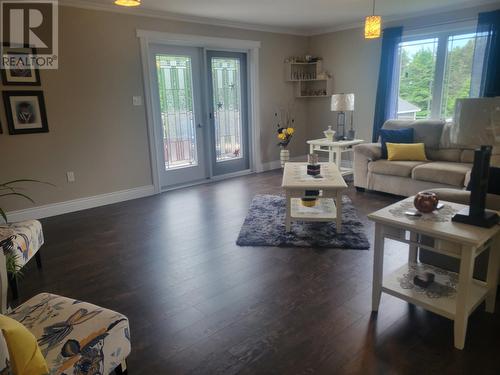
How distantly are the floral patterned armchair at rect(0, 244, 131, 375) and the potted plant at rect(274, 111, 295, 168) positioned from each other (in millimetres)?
4962

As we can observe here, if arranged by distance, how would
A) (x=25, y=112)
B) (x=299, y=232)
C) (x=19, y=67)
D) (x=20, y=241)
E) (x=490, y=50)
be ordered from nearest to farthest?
(x=20, y=241)
(x=299, y=232)
(x=19, y=67)
(x=25, y=112)
(x=490, y=50)

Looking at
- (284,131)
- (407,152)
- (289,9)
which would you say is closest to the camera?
(407,152)

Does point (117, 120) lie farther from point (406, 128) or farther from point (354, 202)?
point (406, 128)

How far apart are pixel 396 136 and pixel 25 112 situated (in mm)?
4519

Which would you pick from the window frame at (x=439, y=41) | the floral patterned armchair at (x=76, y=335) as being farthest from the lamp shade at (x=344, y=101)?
the floral patterned armchair at (x=76, y=335)

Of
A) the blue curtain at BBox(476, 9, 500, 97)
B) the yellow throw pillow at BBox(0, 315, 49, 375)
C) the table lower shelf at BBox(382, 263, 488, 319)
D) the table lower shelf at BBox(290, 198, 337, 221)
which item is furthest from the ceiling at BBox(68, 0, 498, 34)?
the yellow throw pillow at BBox(0, 315, 49, 375)

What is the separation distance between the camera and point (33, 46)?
3766 millimetres

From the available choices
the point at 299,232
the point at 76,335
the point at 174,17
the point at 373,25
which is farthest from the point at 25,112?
the point at 373,25

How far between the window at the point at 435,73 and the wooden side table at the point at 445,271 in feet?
10.8

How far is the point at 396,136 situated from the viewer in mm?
4676

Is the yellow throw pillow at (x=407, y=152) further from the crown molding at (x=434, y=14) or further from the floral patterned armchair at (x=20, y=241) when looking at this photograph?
the floral patterned armchair at (x=20, y=241)

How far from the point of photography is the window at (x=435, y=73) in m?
4.61

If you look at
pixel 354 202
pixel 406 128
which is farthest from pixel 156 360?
pixel 406 128

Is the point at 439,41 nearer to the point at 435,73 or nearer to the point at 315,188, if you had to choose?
the point at 435,73
